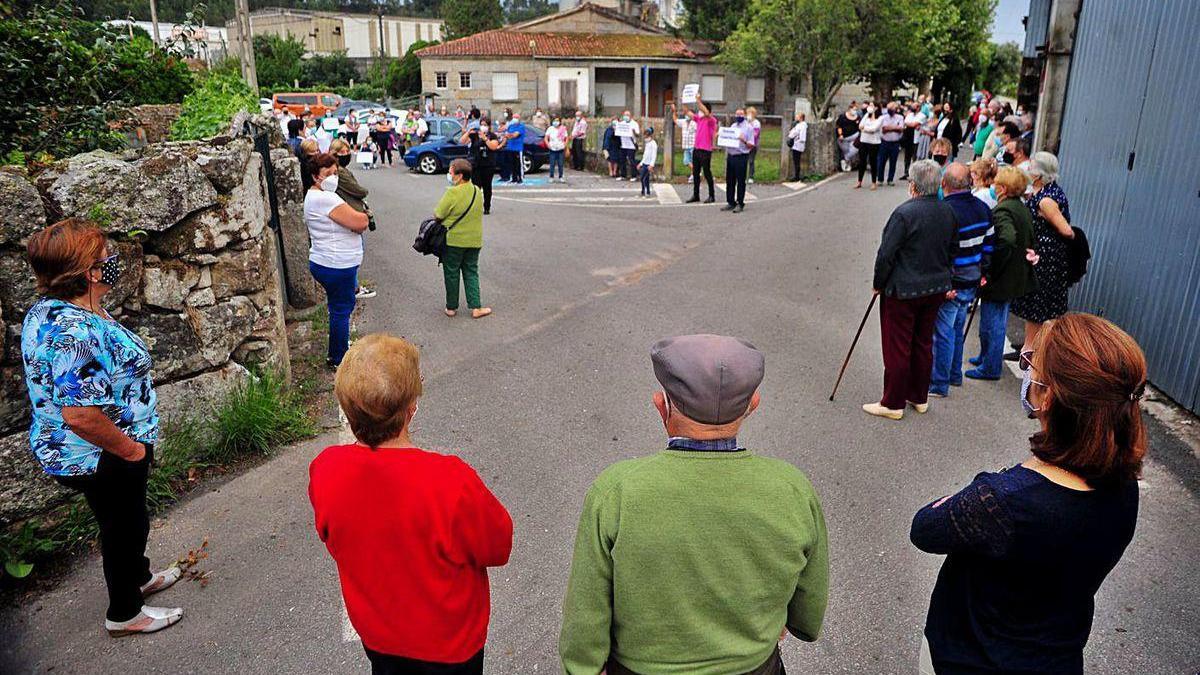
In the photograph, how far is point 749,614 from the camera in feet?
6.76

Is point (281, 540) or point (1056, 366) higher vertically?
point (1056, 366)

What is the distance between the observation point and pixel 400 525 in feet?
7.62

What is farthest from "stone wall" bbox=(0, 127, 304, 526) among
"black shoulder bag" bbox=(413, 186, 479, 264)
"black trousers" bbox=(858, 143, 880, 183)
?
"black trousers" bbox=(858, 143, 880, 183)

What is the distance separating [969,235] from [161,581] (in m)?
5.57

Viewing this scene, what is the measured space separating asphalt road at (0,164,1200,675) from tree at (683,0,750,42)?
37.8 metres

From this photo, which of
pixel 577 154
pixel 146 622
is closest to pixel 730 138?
pixel 577 154

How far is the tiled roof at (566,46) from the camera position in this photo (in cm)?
4456

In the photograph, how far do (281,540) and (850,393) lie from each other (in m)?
4.37

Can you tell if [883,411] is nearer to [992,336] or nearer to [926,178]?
[992,336]

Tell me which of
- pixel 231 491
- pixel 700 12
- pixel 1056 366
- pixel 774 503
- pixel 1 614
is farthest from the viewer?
pixel 700 12

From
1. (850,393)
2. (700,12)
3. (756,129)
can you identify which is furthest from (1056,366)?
(700,12)

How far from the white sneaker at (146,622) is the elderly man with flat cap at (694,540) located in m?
2.59

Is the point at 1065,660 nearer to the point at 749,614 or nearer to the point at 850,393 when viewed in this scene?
the point at 749,614

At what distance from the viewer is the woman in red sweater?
2328mm
